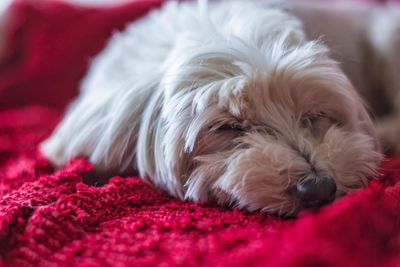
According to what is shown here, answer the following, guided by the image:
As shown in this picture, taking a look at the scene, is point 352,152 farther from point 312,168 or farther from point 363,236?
Result: point 363,236

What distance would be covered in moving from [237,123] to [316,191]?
260 mm

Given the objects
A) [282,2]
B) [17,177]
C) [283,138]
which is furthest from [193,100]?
[282,2]

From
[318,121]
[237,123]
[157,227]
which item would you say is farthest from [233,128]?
[157,227]

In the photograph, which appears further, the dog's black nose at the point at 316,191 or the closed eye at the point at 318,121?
the closed eye at the point at 318,121

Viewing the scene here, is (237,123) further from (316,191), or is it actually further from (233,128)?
(316,191)

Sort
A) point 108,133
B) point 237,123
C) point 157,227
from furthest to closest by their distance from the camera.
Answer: point 108,133, point 237,123, point 157,227

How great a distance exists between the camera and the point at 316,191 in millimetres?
1101

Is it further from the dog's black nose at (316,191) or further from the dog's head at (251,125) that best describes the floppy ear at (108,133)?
the dog's black nose at (316,191)

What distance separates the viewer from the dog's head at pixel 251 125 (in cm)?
118

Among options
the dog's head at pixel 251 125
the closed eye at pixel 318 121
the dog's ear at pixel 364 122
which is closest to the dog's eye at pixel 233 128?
the dog's head at pixel 251 125

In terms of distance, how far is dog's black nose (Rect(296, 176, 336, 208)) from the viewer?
3.61ft

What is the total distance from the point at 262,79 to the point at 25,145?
844 mm

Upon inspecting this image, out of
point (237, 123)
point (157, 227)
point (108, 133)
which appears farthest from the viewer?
point (108, 133)

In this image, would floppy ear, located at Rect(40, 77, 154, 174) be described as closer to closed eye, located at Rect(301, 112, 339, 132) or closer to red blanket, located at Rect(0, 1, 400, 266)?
red blanket, located at Rect(0, 1, 400, 266)
